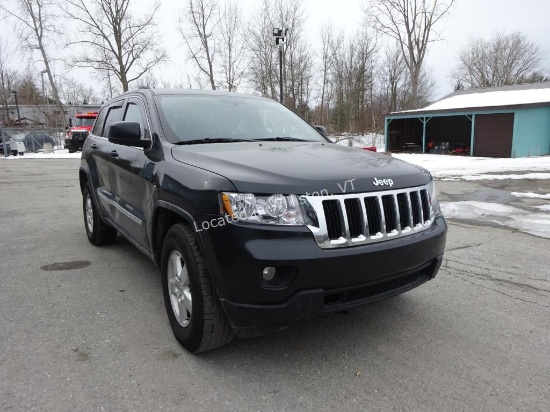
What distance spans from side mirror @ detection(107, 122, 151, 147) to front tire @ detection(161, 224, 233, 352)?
0.91 meters

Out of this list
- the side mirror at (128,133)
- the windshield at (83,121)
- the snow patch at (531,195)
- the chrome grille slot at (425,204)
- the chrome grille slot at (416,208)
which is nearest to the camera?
the chrome grille slot at (416,208)

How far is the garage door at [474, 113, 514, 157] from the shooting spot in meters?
21.9

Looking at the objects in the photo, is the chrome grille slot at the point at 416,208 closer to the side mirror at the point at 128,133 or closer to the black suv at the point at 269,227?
the black suv at the point at 269,227

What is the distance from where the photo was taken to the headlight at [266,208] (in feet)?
7.69

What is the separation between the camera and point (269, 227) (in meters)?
2.31

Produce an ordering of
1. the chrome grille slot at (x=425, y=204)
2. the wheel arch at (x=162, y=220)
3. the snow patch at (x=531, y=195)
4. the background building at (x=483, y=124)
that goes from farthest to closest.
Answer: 1. the background building at (x=483, y=124)
2. the snow patch at (x=531, y=195)
3. the chrome grille slot at (x=425, y=204)
4. the wheel arch at (x=162, y=220)

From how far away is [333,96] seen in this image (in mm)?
45000

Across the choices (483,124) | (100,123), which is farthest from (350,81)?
(100,123)

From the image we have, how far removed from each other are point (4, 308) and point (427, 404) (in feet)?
10.9

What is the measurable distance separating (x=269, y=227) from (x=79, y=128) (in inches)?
1130

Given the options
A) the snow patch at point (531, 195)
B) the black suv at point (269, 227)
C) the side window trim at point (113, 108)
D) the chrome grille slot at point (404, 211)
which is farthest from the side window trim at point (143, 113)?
the snow patch at point (531, 195)

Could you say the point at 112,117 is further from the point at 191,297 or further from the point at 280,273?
the point at 280,273

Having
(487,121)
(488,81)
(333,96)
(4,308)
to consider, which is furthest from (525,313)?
(488,81)

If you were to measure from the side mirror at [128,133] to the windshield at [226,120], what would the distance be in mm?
209
